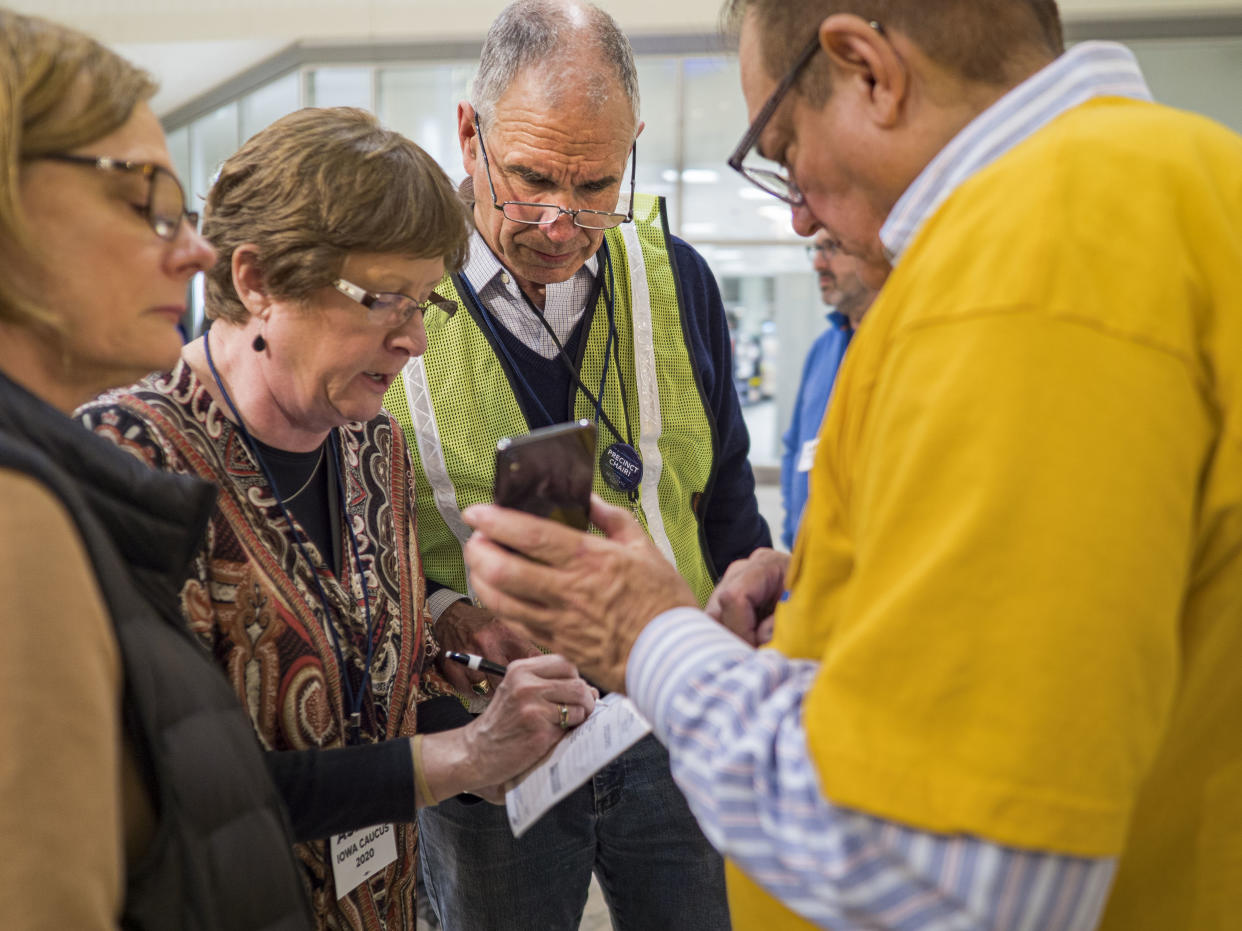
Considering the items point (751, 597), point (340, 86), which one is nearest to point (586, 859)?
point (751, 597)

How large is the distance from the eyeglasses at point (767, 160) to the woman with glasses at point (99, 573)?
0.62 metres

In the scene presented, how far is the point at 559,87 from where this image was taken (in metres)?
2.01

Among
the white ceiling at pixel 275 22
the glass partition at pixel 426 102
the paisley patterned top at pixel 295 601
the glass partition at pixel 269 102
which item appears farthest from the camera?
the glass partition at pixel 269 102

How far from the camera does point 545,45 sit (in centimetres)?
203

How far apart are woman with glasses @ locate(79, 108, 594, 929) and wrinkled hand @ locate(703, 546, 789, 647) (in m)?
0.30

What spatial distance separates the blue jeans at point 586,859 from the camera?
1930mm

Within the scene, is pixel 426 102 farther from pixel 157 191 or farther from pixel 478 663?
pixel 157 191

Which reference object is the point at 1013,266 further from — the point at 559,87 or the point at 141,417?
the point at 559,87

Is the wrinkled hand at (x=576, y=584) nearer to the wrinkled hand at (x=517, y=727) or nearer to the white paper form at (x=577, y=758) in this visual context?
the white paper form at (x=577, y=758)

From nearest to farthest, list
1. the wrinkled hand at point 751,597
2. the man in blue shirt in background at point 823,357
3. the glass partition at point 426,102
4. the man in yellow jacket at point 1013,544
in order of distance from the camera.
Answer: the man in yellow jacket at point 1013,544
the wrinkled hand at point 751,597
the man in blue shirt in background at point 823,357
the glass partition at point 426,102

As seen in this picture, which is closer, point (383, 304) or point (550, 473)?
point (550, 473)

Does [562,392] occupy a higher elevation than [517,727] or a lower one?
higher

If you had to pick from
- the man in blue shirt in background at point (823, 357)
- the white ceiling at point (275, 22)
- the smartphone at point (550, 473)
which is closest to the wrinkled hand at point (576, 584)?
the smartphone at point (550, 473)

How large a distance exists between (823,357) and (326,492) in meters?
2.68
